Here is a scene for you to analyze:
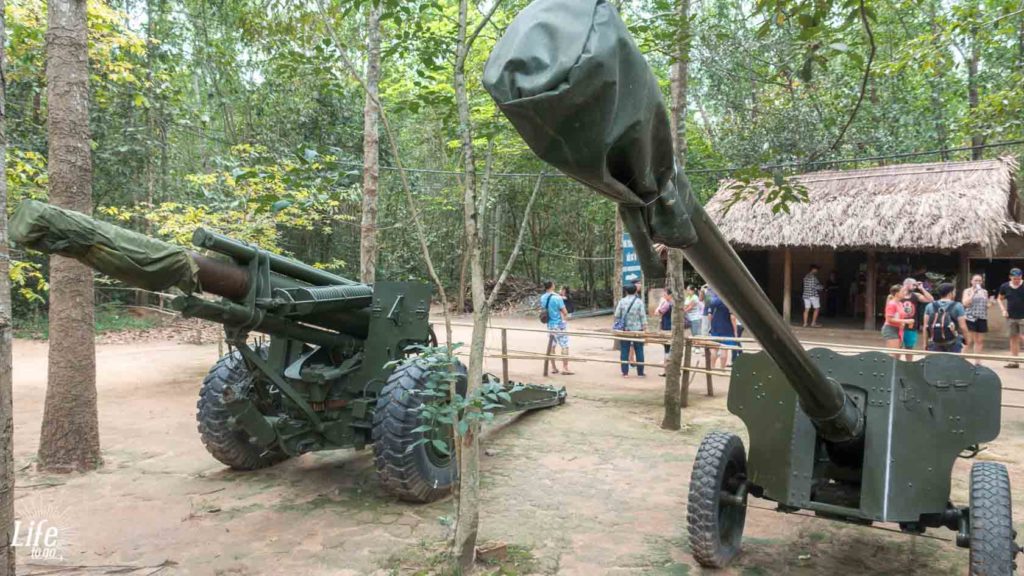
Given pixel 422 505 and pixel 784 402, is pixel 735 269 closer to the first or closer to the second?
Result: pixel 784 402

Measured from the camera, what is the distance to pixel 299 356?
222 inches

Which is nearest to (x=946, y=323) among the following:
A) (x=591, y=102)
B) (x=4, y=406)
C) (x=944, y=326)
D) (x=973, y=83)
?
Result: (x=944, y=326)

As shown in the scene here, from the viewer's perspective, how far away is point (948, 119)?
16812mm

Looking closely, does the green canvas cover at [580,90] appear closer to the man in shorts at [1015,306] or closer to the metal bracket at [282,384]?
the metal bracket at [282,384]

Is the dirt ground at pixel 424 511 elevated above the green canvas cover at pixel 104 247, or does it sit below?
below

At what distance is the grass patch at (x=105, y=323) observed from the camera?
15641 mm

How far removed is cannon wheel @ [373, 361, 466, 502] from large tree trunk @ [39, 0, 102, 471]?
2719 millimetres

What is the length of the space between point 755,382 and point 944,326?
601 cm

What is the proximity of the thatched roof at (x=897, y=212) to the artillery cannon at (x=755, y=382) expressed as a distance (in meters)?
9.18

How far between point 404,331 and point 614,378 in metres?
5.33

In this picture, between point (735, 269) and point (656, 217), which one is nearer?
point (656, 217)

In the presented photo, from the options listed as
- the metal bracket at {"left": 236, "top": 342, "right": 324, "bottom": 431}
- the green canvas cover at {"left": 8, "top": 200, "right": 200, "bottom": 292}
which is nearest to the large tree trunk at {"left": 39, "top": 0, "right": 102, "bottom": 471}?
the metal bracket at {"left": 236, "top": 342, "right": 324, "bottom": 431}

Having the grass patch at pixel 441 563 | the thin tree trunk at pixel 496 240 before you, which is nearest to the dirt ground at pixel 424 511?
the grass patch at pixel 441 563

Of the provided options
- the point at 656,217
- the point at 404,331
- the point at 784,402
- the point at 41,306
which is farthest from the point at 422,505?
the point at 41,306
